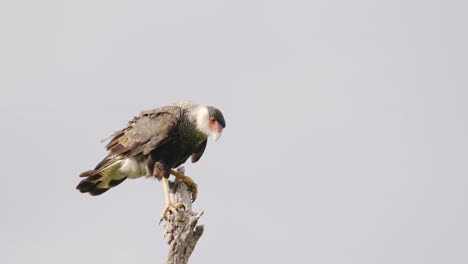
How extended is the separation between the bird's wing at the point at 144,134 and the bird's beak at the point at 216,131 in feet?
1.87

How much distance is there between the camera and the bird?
11.3 metres

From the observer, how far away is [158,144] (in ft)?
37.2

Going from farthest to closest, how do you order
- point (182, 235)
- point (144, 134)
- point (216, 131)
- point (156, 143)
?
1. point (144, 134)
2. point (156, 143)
3. point (216, 131)
4. point (182, 235)

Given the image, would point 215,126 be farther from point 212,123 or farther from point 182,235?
point 182,235

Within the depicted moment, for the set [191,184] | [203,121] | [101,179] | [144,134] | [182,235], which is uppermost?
[203,121]

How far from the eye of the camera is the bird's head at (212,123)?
11.3m

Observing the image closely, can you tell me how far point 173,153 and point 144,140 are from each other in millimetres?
445

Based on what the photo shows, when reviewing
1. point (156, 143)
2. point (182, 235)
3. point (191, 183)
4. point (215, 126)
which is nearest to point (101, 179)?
point (156, 143)

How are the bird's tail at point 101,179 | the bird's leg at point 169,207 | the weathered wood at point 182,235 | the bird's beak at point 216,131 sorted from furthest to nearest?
the bird's tail at point 101,179 < the bird's beak at point 216,131 < the bird's leg at point 169,207 < the weathered wood at point 182,235

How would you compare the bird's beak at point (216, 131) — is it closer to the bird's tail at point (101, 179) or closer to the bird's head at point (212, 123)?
the bird's head at point (212, 123)

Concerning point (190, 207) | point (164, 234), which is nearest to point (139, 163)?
point (190, 207)

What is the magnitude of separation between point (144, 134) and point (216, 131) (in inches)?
41.5

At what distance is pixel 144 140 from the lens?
11.5 meters

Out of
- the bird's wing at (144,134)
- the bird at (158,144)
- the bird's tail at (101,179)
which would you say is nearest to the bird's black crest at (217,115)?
the bird at (158,144)
